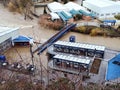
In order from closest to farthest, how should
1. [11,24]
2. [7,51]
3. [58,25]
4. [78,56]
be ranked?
1. [78,56]
2. [7,51]
3. [58,25]
4. [11,24]

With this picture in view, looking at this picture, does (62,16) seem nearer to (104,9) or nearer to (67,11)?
(67,11)

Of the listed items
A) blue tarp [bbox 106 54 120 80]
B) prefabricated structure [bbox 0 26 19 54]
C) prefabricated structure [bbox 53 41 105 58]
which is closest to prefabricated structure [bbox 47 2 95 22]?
prefabricated structure [bbox 0 26 19 54]

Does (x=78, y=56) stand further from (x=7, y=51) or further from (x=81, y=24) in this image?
(x=81, y=24)

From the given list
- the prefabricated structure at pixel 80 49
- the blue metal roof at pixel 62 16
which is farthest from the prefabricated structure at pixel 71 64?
the blue metal roof at pixel 62 16

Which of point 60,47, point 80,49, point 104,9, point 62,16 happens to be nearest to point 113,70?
A: point 80,49

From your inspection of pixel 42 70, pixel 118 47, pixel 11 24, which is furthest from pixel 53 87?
pixel 11 24
